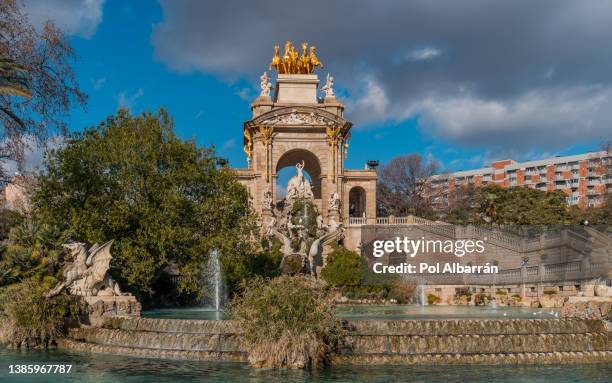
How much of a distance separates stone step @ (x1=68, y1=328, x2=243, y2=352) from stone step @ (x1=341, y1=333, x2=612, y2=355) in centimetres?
329

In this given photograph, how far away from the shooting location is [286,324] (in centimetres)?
1639

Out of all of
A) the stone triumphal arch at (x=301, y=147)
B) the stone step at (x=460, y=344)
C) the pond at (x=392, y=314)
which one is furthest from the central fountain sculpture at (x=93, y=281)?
the stone triumphal arch at (x=301, y=147)

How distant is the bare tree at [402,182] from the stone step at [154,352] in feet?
190

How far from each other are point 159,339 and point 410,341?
717 centimetres

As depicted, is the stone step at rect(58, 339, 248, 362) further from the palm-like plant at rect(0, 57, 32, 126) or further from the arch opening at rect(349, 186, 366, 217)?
the arch opening at rect(349, 186, 366, 217)

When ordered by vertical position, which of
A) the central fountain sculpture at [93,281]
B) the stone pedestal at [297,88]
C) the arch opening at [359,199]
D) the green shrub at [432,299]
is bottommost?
the green shrub at [432,299]

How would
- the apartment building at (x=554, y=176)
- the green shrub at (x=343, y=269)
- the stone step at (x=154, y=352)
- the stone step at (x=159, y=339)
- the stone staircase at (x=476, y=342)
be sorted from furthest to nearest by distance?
the apartment building at (x=554, y=176), the green shrub at (x=343, y=269), the stone step at (x=159, y=339), the stone step at (x=154, y=352), the stone staircase at (x=476, y=342)

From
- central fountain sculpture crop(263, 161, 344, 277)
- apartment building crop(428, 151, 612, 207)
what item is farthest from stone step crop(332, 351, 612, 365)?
apartment building crop(428, 151, 612, 207)

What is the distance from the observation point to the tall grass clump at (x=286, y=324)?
1638 centimetres

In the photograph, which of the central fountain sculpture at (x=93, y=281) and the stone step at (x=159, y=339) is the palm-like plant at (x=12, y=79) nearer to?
the stone step at (x=159, y=339)

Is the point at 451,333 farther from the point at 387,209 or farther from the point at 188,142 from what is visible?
the point at 387,209

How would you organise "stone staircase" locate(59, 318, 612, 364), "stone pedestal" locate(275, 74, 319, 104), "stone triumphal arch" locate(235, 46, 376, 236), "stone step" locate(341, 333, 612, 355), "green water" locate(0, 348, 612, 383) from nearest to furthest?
"green water" locate(0, 348, 612, 383)
"stone staircase" locate(59, 318, 612, 364)
"stone step" locate(341, 333, 612, 355)
"stone triumphal arch" locate(235, 46, 376, 236)
"stone pedestal" locate(275, 74, 319, 104)

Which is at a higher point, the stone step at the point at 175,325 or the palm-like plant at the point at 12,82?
the palm-like plant at the point at 12,82

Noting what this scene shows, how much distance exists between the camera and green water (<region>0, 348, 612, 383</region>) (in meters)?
15.9
